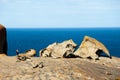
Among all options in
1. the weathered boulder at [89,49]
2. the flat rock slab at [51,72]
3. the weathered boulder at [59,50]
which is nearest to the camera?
the flat rock slab at [51,72]

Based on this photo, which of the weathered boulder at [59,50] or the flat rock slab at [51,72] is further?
the weathered boulder at [59,50]

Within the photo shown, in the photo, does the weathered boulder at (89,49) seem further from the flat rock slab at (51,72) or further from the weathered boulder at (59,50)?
the flat rock slab at (51,72)

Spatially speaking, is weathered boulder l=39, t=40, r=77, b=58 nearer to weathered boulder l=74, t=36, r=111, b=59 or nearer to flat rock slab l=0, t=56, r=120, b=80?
weathered boulder l=74, t=36, r=111, b=59

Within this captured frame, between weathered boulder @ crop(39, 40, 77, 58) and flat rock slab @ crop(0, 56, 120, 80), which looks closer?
flat rock slab @ crop(0, 56, 120, 80)

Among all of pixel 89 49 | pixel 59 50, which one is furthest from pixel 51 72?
pixel 89 49

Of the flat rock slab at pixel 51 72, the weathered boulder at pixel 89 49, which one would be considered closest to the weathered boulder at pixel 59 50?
the weathered boulder at pixel 89 49

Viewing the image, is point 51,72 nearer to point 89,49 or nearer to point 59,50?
point 59,50

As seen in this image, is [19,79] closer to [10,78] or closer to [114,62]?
[10,78]

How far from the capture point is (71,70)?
21469 mm

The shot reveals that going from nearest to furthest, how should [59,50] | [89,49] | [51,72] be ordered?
[51,72]
[59,50]
[89,49]

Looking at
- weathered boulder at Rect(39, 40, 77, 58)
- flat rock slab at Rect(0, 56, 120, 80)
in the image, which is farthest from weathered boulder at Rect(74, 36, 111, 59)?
flat rock slab at Rect(0, 56, 120, 80)

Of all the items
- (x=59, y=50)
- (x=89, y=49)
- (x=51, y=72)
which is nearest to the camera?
(x=51, y=72)

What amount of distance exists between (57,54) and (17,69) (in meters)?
7.91

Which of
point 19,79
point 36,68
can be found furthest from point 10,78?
point 36,68
